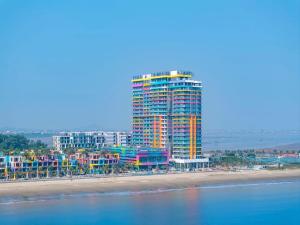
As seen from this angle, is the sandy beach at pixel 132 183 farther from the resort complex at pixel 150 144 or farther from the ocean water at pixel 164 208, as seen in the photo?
the resort complex at pixel 150 144

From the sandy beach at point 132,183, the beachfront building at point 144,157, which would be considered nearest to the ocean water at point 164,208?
the sandy beach at point 132,183

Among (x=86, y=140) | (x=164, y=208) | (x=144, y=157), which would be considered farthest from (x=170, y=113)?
(x=164, y=208)

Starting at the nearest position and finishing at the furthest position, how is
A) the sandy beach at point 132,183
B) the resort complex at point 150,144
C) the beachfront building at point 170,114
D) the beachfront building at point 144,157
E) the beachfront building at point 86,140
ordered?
the sandy beach at point 132,183
the resort complex at point 150,144
the beachfront building at point 144,157
the beachfront building at point 170,114
the beachfront building at point 86,140

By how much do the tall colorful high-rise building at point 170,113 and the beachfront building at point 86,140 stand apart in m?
6.13

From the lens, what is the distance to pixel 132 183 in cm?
4388

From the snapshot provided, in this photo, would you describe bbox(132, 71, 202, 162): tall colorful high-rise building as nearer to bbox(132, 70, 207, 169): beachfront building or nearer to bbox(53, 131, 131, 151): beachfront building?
bbox(132, 70, 207, 169): beachfront building

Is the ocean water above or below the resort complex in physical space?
below

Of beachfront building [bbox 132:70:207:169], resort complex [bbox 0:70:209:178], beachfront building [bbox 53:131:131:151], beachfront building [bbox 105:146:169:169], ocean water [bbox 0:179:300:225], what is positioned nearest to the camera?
ocean water [bbox 0:179:300:225]

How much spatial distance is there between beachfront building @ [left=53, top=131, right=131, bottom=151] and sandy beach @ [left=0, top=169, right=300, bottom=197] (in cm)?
1761

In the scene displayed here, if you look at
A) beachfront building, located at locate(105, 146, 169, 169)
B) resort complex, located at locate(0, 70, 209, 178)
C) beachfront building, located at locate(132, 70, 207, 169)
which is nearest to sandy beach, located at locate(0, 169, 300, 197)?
resort complex, located at locate(0, 70, 209, 178)

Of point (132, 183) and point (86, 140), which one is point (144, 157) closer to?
point (132, 183)

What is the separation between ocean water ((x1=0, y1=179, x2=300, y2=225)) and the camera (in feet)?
97.0

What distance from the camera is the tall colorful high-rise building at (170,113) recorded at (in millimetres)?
54438

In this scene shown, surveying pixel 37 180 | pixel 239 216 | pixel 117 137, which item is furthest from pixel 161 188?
pixel 117 137
